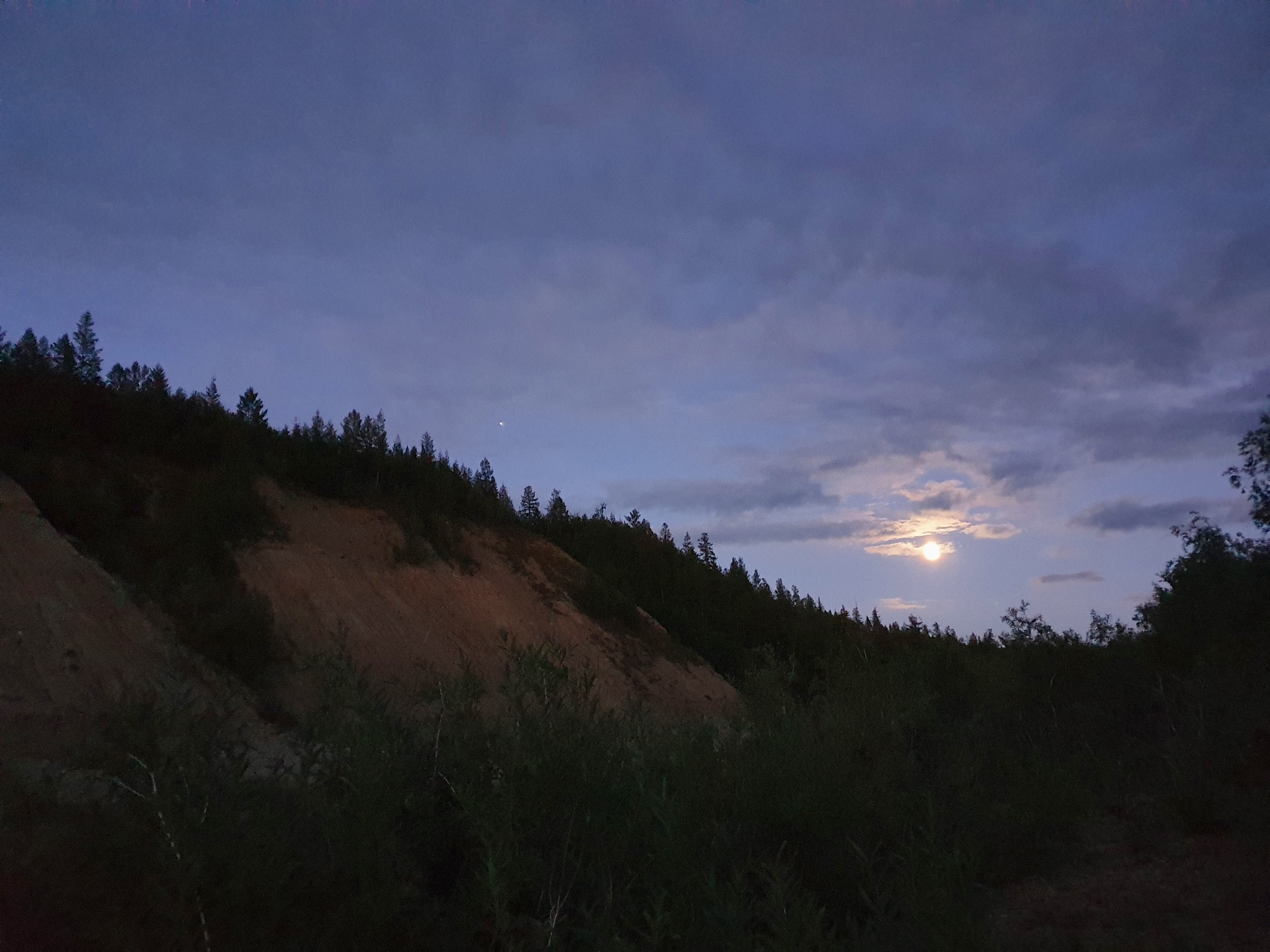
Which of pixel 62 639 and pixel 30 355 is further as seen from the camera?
pixel 30 355

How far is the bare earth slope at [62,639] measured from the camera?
1053cm

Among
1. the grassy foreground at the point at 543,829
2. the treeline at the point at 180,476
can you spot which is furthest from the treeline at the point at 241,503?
the grassy foreground at the point at 543,829

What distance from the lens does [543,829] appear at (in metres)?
5.02

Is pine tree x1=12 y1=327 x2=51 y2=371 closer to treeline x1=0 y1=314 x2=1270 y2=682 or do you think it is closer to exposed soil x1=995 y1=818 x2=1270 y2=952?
treeline x1=0 y1=314 x2=1270 y2=682

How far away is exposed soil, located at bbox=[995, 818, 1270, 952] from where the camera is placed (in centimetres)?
534

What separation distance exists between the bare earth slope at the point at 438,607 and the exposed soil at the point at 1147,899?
7.42 m

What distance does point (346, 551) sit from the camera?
56.9 ft

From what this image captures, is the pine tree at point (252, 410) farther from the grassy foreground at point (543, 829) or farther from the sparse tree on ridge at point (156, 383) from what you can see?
the grassy foreground at point (543, 829)

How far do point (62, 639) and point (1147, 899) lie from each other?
12987mm

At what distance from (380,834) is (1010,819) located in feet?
18.8

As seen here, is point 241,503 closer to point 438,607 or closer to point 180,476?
point 180,476

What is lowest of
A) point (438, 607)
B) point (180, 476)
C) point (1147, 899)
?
point (1147, 899)

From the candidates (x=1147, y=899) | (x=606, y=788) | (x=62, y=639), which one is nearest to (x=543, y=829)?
(x=606, y=788)

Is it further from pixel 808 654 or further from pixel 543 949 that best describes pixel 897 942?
pixel 808 654
